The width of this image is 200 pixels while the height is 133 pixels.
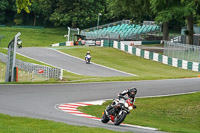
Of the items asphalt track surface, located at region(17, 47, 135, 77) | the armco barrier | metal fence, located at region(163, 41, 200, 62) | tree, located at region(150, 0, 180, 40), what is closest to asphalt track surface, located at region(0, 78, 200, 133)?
asphalt track surface, located at region(17, 47, 135, 77)

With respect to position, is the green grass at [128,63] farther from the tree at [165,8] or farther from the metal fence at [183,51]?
the tree at [165,8]

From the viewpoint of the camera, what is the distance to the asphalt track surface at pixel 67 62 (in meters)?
47.2

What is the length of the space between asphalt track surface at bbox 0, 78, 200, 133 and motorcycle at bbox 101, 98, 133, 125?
0.28 meters

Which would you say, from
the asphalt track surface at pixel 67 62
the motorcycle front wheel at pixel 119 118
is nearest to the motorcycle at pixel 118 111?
the motorcycle front wheel at pixel 119 118

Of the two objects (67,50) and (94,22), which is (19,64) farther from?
(94,22)

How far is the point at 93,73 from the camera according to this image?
4616cm

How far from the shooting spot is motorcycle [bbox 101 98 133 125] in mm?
17984

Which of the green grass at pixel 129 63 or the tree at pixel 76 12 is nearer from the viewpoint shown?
the green grass at pixel 129 63

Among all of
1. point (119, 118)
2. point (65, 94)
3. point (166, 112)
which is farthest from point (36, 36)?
point (119, 118)

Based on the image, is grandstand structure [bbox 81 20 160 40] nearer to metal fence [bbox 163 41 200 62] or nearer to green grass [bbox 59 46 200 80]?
green grass [bbox 59 46 200 80]

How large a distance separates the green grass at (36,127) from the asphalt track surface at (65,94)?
2.05m

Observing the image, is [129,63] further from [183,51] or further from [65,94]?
[65,94]

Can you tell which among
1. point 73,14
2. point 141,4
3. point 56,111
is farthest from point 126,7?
point 56,111

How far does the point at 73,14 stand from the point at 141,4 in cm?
3365
